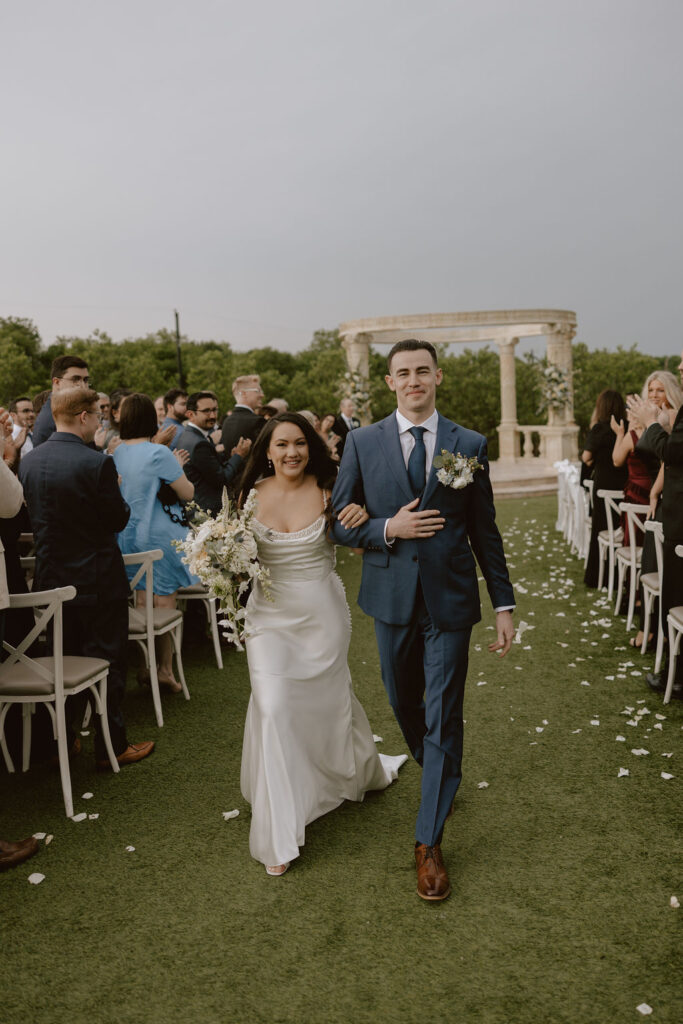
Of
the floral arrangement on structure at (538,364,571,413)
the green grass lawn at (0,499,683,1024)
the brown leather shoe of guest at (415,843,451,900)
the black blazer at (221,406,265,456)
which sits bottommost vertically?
the green grass lawn at (0,499,683,1024)

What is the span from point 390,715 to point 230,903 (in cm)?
209

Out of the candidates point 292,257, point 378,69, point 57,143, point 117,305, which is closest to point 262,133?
point 378,69

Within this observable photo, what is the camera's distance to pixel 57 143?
15.0 metres

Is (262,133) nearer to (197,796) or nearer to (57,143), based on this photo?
(57,143)

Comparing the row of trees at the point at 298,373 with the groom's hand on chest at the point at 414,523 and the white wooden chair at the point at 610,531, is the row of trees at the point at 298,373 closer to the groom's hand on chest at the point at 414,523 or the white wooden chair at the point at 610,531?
the white wooden chair at the point at 610,531

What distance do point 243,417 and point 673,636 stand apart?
14.0 ft

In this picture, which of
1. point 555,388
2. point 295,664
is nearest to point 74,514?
point 295,664

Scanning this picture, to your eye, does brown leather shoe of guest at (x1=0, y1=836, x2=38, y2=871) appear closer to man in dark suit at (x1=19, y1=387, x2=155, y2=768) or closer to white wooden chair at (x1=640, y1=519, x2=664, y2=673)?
man in dark suit at (x1=19, y1=387, x2=155, y2=768)

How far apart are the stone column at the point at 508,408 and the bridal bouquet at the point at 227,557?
2065 cm

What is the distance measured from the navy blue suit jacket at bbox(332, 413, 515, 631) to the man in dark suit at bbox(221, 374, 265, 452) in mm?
4068

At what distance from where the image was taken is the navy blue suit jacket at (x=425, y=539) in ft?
9.64

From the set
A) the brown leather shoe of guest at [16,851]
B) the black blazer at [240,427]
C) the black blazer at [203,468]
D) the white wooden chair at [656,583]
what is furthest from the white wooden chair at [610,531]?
the brown leather shoe of guest at [16,851]

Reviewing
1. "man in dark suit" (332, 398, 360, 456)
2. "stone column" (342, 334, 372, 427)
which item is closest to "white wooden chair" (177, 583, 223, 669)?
"man in dark suit" (332, 398, 360, 456)

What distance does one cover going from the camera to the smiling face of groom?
2.92 meters
